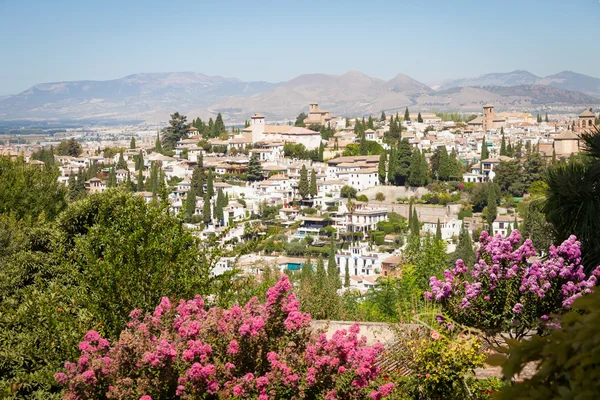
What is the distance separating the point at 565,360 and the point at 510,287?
3.06 meters

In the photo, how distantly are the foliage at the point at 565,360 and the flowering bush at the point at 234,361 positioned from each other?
200cm

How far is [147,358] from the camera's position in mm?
3797

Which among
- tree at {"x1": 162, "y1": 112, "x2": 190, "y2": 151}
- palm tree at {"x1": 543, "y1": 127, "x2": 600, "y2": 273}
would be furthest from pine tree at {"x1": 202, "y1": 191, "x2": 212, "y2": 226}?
palm tree at {"x1": 543, "y1": 127, "x2": 600, "y2": 273}

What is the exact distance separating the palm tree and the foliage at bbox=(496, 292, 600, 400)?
378 centimetres

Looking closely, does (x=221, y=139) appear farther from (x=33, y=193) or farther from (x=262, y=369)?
(x=262, y=369)

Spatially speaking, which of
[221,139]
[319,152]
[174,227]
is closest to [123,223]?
[174,227]

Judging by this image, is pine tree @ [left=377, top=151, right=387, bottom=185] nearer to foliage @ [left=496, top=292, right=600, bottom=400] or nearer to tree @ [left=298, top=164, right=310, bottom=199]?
tree @ [left=298, top=164, right=310, bottom=199]

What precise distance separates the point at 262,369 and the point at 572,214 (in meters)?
3.13

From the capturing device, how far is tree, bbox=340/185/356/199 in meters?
48.6

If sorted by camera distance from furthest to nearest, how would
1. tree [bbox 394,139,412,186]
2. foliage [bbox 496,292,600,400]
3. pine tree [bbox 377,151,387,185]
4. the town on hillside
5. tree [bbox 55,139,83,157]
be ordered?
tree [bbox 55,139,83,157]
pine tree [bbox 377,151,387,185]
tree [bbox 394,139,412,186]
the town on hillside
foliage [bbox 496,292,600,400]

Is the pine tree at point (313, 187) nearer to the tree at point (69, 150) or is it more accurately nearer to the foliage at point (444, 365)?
the tree at point (69, 150)

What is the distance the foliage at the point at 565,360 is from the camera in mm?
1709

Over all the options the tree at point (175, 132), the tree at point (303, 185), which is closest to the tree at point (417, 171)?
the tree at point (303, 185)

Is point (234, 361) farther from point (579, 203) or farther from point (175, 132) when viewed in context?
point (175, 132)
